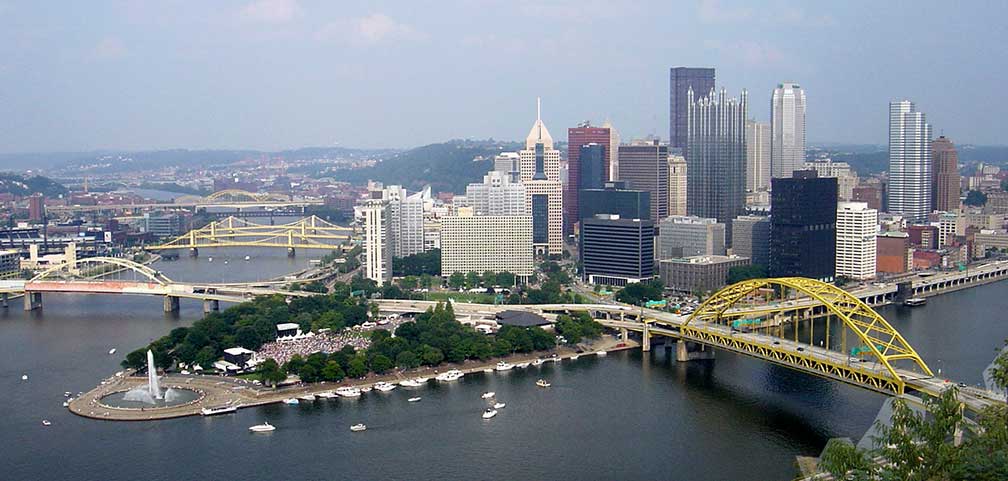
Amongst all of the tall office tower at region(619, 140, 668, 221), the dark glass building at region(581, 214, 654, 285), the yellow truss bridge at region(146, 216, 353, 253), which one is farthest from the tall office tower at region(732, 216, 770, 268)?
the yellow truss bridge at region(146, 216, 353, 253)

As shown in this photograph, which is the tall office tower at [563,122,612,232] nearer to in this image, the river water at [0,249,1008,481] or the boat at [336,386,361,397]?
the river water at [0,249,1008,481]

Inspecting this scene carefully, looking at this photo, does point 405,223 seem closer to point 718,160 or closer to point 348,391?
point 718,160

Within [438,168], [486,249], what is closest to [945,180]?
[486,249]

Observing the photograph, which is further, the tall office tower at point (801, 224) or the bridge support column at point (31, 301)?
the tall office tower at point (801, 224)

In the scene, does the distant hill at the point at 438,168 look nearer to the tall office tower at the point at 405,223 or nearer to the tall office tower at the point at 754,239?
the tall office tower at the point at 405,223

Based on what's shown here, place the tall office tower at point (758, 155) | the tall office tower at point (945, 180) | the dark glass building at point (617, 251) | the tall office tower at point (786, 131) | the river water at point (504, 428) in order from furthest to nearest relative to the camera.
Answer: the tall office tower at point (786, 131)
the tall office tower at point (758, 155)
the tall office tower at point (945, 180)
the dark glass building at point (617, 251)
the river water at point (504, 428)

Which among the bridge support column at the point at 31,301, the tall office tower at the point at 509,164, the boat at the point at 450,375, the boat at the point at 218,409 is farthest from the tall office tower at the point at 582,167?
the boat at the point at 218,409
